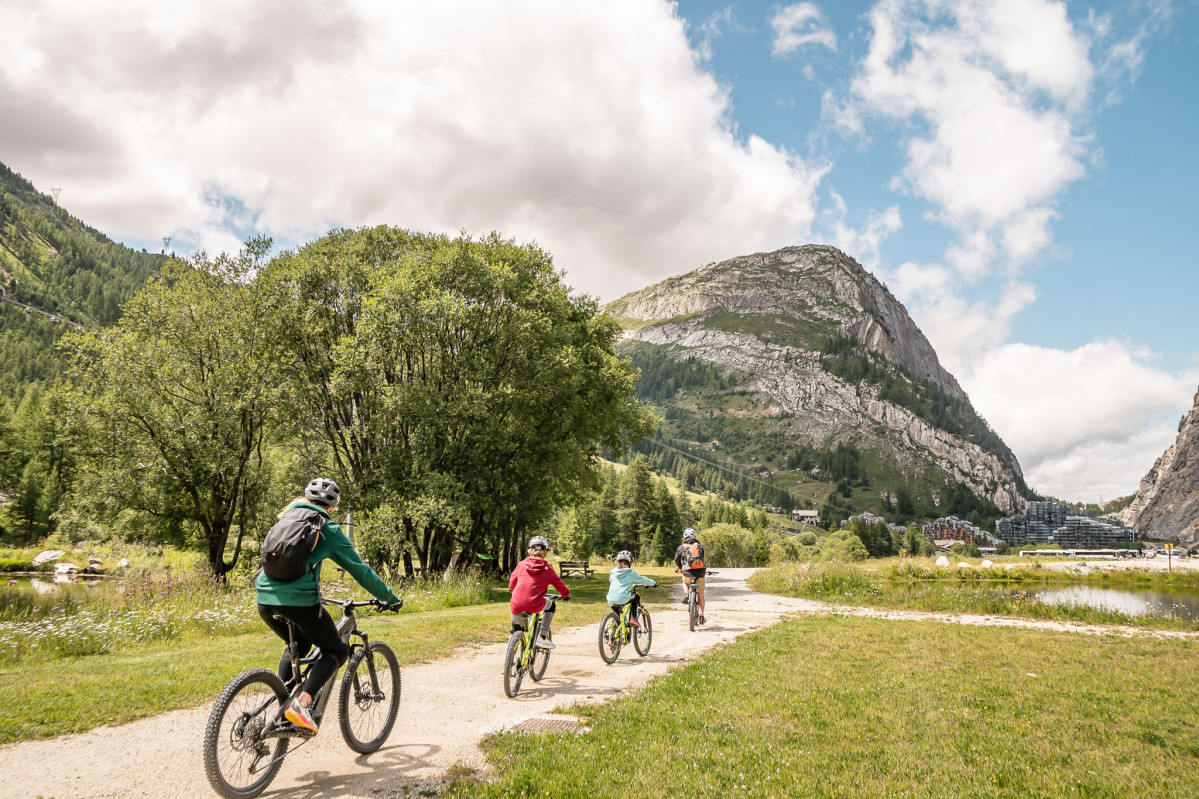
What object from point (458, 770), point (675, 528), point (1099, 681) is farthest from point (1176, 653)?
point (675, 528)

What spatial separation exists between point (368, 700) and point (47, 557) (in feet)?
189

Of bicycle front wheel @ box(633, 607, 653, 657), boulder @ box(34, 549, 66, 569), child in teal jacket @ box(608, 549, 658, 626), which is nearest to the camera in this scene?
child in teal jacket @ box(608, 549, 658, 626)

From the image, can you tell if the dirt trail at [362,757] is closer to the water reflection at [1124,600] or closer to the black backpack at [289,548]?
the black backpack at [289,548]

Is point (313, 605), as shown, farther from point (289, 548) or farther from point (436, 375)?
point (436, 375)

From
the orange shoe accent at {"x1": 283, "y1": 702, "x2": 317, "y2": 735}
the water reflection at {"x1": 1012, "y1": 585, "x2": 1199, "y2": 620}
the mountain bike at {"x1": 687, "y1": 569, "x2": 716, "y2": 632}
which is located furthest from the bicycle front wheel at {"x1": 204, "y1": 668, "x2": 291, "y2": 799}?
the water reflection at {"x1": 1012, "y1": 585, "x2": 1199, "y2": 620}

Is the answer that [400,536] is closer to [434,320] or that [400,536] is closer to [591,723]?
[434,320]

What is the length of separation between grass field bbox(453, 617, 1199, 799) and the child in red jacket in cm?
195

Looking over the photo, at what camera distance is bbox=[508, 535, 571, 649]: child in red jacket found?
9.70 metres

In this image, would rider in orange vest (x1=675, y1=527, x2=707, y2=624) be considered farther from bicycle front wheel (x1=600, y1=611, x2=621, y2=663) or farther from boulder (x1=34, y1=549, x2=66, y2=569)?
boulder (x1=34, y1=549, x2=66, y2=569)

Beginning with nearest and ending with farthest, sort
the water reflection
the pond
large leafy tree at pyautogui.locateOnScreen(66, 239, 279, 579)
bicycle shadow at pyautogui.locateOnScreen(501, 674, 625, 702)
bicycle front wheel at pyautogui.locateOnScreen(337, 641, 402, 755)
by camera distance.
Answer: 1. bicycle front wheel at pyautogui.locateOnScreen(337, 641, 402, 755)
2. bicycle shadow at pyautogui.locateOnScreen(501, 674, 625, 702)
3. the water reflection
4. the pond
5. large leafy tree at pyautogui.locateOnScreen(66, 239, 279, 579)

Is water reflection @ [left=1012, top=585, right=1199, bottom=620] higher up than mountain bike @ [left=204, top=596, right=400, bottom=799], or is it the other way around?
mountain bike @ [left=204, top=596, right=400, bottom=799]

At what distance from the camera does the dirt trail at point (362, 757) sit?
17.8ft

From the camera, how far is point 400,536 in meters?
24.5

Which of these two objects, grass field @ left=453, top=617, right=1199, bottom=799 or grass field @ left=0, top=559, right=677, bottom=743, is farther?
grass field @ left=0, top=559, right=677, bottom=743
